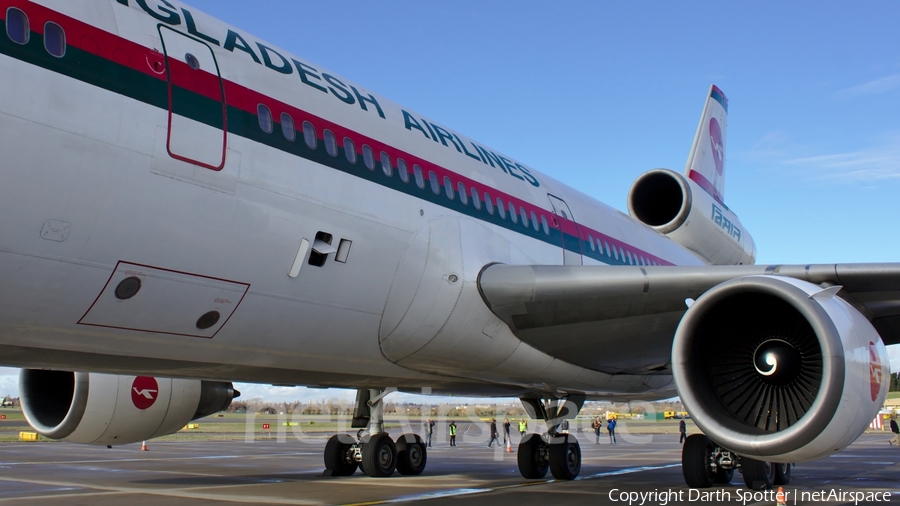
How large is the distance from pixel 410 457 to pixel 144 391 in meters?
4.69

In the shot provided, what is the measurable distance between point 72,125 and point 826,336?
484 cm

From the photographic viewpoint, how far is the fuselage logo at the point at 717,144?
17.8 m

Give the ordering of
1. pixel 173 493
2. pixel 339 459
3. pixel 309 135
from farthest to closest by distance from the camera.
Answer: pixel 339 459, pixel 173 493, pixel 309 135

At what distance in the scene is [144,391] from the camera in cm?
972

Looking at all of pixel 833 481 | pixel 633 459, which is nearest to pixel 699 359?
pixel 833 481

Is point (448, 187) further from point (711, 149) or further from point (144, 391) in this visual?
point (711, 149)

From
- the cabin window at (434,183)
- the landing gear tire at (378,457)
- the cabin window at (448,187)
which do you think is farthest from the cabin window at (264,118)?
the landing gear tire at (378,457)

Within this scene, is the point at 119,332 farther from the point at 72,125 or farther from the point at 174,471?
the point at 174,471

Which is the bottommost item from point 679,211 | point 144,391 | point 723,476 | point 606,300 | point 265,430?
point 265,430

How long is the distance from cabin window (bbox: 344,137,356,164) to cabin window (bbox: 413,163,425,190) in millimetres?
845

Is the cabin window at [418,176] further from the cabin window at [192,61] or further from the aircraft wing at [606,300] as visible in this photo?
the cabin window at [192,61]

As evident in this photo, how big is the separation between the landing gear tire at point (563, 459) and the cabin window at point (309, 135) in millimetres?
7715

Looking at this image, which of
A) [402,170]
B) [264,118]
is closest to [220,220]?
[264,118]

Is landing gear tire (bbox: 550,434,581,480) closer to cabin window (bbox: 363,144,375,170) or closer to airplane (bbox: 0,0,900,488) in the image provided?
airplane (bbox: 0,0,900,488)
